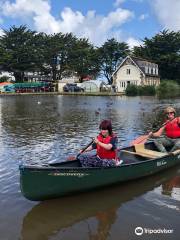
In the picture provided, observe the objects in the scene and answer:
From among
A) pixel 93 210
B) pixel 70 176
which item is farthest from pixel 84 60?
pixel 93 210

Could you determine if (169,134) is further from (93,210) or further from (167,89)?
(167,89)

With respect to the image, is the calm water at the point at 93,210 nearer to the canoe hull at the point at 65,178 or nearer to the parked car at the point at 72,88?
the canoe hull at the point at 65,178

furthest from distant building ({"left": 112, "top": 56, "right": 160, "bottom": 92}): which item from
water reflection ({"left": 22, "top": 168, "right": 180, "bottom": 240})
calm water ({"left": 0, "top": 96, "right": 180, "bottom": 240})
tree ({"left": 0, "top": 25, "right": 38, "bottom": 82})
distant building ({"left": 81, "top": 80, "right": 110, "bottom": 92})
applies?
water reflection ({"left": 22, "top": 168, "right": 180, "bottom": 240})

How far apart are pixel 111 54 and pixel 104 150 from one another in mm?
86265

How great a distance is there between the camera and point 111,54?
95.1 m

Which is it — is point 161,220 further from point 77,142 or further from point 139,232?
point 77,142

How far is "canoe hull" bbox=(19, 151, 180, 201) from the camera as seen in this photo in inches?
355

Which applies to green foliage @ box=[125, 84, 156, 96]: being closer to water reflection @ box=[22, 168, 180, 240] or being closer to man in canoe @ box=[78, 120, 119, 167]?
water reflection @ box=[22, 168, 180, 240]

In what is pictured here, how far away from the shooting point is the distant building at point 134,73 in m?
82.8

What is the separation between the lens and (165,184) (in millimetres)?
11930

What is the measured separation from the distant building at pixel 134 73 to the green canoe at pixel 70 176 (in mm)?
71892

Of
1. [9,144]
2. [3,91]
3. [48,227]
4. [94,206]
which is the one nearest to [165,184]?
[94,206]

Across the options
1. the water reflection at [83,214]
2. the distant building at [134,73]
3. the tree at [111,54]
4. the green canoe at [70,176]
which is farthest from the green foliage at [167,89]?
the water reflection at [83,214]

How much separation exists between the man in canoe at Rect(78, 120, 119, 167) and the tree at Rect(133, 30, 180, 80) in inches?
3194
